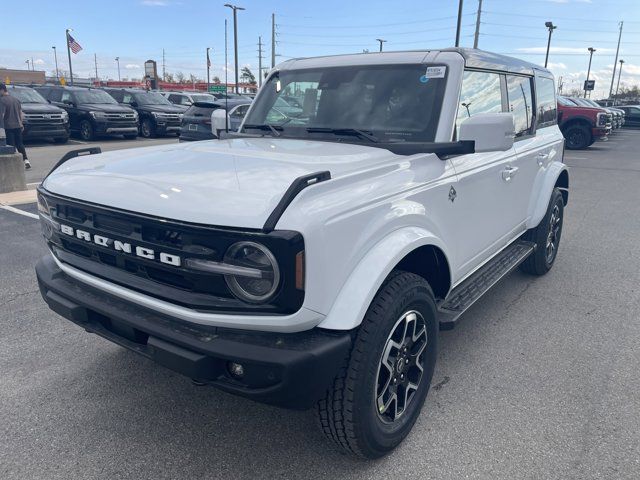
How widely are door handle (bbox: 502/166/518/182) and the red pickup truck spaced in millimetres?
15712

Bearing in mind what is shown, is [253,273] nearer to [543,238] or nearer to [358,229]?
[358,229]

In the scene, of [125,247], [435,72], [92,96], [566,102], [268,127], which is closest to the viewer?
[125,247]

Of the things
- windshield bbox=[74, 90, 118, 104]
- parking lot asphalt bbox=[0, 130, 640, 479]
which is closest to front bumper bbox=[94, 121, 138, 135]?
windshield bbox=[74, 90, 118, 104]

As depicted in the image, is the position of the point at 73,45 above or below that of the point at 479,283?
above

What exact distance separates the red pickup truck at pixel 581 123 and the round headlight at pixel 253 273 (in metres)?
18.2

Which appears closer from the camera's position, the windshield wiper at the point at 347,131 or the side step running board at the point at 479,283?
the side step running board at the point at 479,283

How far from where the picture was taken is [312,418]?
290 cm

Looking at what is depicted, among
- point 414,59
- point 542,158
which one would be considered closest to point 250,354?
point 414,59

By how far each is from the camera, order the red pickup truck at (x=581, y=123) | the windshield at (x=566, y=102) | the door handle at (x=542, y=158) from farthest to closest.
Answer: the windshield at (x=566, y=102)
the red pickup truck at (x=581, y=123)
the door handle at (x=542, y=158)

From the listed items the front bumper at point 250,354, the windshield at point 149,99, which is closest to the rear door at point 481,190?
the front bumper at point 250,354

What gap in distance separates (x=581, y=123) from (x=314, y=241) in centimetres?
1932

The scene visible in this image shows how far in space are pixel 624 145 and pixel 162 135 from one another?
1849 centimetres

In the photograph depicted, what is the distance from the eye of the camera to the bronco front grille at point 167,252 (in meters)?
2.01

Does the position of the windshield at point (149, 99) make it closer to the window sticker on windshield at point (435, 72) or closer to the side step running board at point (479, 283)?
the side step running board at point (479, 283)
